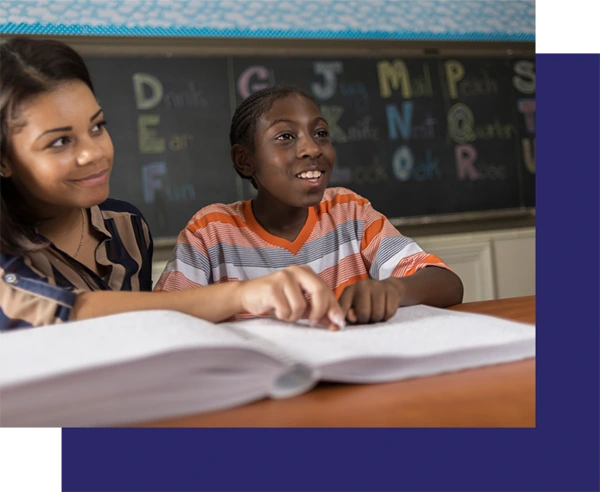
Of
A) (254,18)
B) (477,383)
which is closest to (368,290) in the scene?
(477,383)

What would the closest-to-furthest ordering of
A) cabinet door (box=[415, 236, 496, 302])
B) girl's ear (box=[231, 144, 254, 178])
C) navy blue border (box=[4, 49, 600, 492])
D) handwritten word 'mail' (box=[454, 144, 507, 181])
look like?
1. navy blue border (box=[4, 49, 600, 492])
2. girl's ear (box=[231, 144, 254, 178])
3. cabinet door (box=[415, 236, 496, 302])
4. handwritten word 'mail' (box=[454, 144, 507, 181])

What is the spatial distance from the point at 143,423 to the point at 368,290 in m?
0.34

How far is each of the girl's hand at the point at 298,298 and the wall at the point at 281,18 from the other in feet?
6.76

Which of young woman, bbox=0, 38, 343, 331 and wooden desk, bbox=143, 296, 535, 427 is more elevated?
young woman, bbox=0, 38, 343, 331

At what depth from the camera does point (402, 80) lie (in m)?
2.77

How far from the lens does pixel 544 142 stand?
52 centimetres

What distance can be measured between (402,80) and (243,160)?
1659 millimetres

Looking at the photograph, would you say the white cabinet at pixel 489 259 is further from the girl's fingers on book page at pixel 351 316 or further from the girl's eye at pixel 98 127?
the girl's fingers on book page at pixel 351 316

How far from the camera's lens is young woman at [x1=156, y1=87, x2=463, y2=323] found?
1.16 metres

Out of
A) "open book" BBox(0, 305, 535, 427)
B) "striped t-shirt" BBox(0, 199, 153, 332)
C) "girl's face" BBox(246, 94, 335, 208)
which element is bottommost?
"open book" BBox(0, 305, 535, 427)

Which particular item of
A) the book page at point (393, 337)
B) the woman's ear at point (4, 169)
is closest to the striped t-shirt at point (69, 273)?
the woman's ear at point (4, 169)

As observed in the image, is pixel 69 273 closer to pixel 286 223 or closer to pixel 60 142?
pixel 60 142

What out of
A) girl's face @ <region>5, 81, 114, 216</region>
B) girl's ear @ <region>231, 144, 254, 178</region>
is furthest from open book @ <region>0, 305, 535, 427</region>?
girl's ear @ <region>231, 144, 254, 178</region>

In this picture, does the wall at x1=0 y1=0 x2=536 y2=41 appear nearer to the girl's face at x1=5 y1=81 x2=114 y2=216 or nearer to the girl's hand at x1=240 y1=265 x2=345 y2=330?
the girl's face at x1=5 y1=81 x2=114 y2=216
